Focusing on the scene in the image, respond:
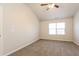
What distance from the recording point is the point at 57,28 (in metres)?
9.74

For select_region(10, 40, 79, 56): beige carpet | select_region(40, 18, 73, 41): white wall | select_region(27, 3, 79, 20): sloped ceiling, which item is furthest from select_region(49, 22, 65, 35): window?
select_region(10, 40, 79, 56): beige carpet

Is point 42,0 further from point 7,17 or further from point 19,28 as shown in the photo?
point 19,28

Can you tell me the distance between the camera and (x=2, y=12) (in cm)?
380

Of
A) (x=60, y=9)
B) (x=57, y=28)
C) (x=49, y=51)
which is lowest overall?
(x=49, y=51)

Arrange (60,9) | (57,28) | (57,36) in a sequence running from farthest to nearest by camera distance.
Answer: (57,28)
(57,36)
(60,9)

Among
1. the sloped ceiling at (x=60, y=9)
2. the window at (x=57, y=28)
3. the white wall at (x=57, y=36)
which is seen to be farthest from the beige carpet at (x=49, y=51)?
the window at (x=57, y=28)

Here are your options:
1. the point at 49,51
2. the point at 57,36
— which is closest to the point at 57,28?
the point at 57,36

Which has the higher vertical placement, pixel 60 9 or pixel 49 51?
pixel 60 9

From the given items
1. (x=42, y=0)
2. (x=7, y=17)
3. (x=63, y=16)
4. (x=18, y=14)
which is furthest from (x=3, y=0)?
(x=63, y=16)

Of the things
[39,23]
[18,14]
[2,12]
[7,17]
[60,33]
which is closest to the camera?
[2,12]

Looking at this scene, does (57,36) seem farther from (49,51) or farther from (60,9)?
(49,51)

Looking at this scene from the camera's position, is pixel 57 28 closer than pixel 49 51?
No

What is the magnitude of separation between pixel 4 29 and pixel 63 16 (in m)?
5.85

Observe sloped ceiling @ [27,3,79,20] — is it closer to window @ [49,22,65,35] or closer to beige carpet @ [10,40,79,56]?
window @ [49,22,65,35]
